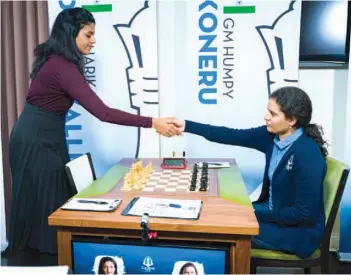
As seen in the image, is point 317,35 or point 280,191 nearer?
point 280,191

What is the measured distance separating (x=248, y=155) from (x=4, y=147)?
1.85 metres

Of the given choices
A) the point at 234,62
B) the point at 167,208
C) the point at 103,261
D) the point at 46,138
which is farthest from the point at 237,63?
the point at 103,261

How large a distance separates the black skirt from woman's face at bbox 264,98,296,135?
1.04 metres

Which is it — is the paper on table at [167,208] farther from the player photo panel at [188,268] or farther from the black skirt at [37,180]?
the black skirt at [37,180]

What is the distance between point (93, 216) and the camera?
1.38 metres

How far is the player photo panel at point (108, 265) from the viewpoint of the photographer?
4.61 ft

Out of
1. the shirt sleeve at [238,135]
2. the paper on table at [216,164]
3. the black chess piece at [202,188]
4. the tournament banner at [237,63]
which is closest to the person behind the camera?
the black chess piece at [202,188]

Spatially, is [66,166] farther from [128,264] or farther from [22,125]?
[128,264]

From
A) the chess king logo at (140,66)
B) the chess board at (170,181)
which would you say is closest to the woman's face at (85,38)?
the chess king logo at (140,66)

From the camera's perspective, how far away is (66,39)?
1.94m

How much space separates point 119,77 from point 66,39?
0.83 m

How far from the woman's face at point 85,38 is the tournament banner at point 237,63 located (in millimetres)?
854

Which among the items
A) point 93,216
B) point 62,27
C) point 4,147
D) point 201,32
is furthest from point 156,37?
point 93,216

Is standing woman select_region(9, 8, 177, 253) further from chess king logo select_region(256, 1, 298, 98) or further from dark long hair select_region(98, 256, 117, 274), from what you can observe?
chess king logo select_region(256, 1, 298, 98)
